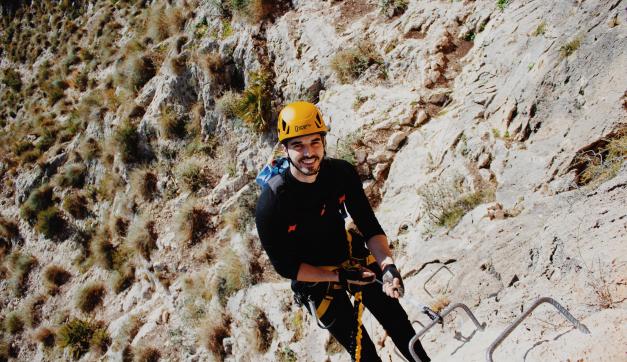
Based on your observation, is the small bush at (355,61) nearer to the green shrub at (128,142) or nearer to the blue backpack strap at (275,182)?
the blue backpack strap at (275,182)

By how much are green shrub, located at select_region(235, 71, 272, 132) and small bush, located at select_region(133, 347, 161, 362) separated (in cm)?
603

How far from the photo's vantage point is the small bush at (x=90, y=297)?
1179 cm

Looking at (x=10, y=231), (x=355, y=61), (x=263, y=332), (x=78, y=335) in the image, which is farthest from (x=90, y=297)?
(x=355, y=61)

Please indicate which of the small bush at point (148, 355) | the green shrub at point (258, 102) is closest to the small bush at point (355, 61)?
the green shrub at point (258, 102)

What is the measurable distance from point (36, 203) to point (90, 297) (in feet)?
17.2

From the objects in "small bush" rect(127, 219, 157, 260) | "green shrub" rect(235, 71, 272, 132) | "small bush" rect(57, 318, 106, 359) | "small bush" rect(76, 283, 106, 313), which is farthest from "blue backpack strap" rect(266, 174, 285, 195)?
"small bush" rect(76, 283, 106, 313)

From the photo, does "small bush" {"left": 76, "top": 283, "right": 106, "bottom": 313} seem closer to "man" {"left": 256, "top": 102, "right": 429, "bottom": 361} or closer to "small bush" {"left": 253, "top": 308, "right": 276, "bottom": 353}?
"small bush" {"left": 253, "top": 308, "right": 276, "bottom": 353}

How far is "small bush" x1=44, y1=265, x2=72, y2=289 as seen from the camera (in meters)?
13.1

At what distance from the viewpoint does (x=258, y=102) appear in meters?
10.3

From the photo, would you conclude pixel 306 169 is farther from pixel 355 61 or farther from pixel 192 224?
pixel 192 224

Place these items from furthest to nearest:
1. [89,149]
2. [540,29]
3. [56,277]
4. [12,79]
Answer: [12,79], [89,149], [56,277], [540,29]

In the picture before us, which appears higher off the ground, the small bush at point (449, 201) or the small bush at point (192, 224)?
the small bush at point (449, 201)

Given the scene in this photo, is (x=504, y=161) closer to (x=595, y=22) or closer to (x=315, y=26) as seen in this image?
(x=595, y=22)

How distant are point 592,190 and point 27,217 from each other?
A: 57.9ft
